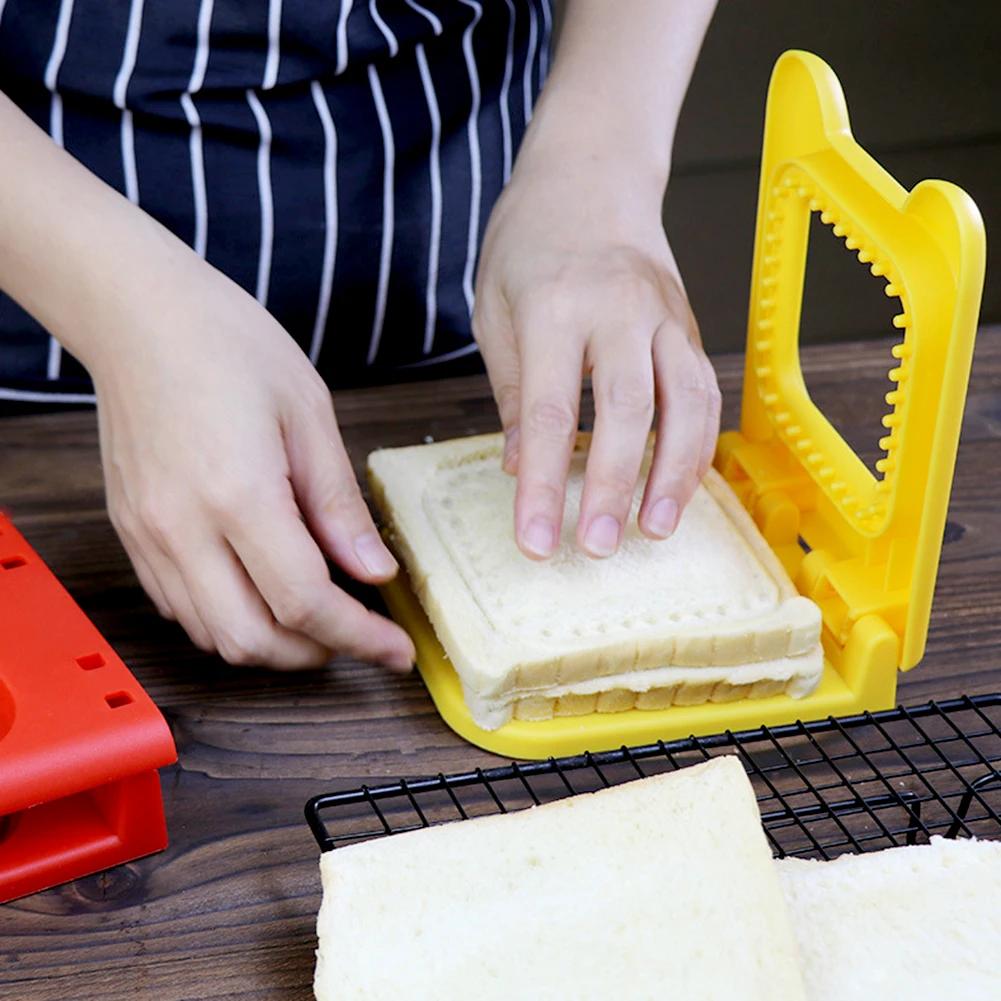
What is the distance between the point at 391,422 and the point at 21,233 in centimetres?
41

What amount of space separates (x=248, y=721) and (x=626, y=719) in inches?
10.4

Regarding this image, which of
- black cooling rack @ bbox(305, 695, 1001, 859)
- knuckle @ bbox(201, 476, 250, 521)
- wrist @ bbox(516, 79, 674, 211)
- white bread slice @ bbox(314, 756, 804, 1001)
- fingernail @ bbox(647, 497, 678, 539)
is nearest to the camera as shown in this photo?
white bread slice @ bbox(314, 756, 804, 1001)

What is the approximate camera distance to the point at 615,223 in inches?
42.9

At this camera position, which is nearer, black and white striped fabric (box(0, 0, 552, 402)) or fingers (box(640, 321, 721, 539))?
fingers (box(640, 321, 721, 539))

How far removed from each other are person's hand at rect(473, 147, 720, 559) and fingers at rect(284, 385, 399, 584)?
109 mm

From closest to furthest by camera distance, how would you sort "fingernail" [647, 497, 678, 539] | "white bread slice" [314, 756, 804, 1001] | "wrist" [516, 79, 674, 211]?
"white bread slice" [314, 756, 804, 1001] → "fingernail" [647, 497, 678, 539] → "wrist" [516, 79, 674, 211]

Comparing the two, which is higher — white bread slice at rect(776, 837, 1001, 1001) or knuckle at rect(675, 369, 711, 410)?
knuckle at rect(675, 369, 711, 410)

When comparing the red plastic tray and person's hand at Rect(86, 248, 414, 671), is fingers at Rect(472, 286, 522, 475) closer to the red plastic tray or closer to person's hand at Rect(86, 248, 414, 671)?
person's hand at Rect(86, 248, 414, 671)

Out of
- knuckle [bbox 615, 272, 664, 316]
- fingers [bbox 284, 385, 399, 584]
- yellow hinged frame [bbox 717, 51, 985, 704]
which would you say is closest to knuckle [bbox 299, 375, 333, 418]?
fingers [bbox 284, 385, 399, 584]

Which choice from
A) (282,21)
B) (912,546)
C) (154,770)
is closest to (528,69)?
(282,21)

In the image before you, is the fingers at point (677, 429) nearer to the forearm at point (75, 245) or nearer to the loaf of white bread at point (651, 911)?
the loaf of white bread at point (651, 911)

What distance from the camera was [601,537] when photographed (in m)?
0.95

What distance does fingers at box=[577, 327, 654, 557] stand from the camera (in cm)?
96

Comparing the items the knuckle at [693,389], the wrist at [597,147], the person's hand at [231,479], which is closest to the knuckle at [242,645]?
the person's hand at [231,479]
